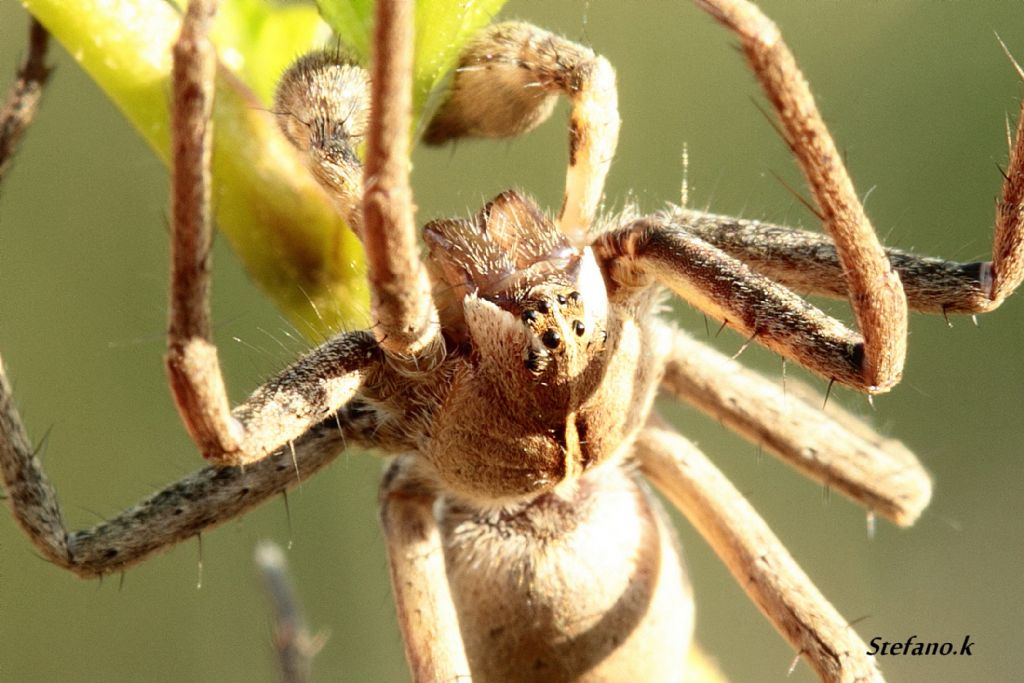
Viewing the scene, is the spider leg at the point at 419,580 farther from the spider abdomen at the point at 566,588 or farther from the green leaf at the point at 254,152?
the green leaf at the point at 254,152

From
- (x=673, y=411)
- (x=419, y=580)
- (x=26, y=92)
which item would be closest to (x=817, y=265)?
(x=419, y=580)

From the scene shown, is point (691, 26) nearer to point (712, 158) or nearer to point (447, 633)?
point (712, 158)

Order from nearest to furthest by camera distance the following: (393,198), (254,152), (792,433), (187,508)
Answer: (393,198) → (254,152) → (187,508) → (792,433)

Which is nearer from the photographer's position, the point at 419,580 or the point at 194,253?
the point at 194,253

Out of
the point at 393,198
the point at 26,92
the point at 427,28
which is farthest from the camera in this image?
the point at 26,92

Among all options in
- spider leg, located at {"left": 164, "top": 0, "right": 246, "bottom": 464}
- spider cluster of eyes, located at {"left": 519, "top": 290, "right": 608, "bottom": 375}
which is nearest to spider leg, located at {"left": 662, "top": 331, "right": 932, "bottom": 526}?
spider cluster of eyes, located at {"left": 519, "top": 290, "right": 608, "bottom": 375}

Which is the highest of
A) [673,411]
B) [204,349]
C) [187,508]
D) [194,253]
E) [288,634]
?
[194,253]

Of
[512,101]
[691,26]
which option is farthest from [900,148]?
[512,101]

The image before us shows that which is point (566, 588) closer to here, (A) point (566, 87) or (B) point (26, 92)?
(A) point (566, 87)
